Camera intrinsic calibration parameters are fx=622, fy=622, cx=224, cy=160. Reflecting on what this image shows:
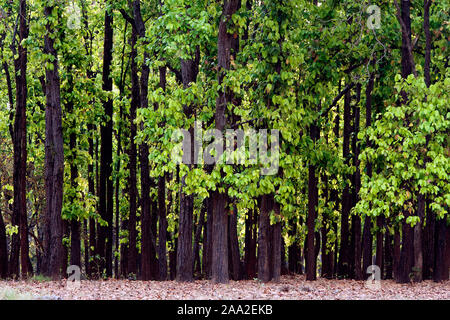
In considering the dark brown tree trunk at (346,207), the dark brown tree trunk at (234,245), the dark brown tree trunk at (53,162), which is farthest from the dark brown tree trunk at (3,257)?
the dark brown tree trunk at (346,207)

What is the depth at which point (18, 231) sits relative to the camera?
22953 millimetres

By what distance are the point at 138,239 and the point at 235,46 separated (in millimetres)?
15310

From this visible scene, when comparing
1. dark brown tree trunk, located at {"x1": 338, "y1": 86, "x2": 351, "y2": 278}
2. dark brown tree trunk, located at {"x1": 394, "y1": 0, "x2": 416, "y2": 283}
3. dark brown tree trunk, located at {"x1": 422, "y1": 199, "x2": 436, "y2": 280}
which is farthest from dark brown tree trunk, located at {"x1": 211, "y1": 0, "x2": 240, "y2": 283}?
dark brown tree trunk, located at {"x1": 422, "y1": 199, "x2": 436, "y2": 280}

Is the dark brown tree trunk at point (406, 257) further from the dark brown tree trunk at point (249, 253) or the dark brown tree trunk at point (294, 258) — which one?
the dark brown tree trunk at point (294, 258)

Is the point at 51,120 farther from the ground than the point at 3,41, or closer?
closer

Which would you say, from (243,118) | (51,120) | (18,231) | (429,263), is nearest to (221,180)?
(243,118)

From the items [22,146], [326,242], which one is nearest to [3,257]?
[22,146]

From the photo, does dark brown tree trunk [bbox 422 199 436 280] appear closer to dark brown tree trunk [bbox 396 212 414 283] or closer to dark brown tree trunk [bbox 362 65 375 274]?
dark brown tree trunk [bbox 362 65 375 274]

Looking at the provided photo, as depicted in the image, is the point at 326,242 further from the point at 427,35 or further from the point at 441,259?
the point at 427,35

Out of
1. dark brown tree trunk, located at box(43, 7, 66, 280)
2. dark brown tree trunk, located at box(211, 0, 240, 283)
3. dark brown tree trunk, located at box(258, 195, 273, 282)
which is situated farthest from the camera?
dark brown tree trunk, located at box(258, 195, 273, 282)

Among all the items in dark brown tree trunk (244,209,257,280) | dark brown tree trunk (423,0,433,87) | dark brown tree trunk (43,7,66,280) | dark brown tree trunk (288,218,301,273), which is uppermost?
dark brown tree trunk (423,0,433,87)

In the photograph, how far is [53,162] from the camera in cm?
2103

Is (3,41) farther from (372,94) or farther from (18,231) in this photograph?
(372,94)

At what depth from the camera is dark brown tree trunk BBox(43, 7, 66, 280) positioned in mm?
20453
